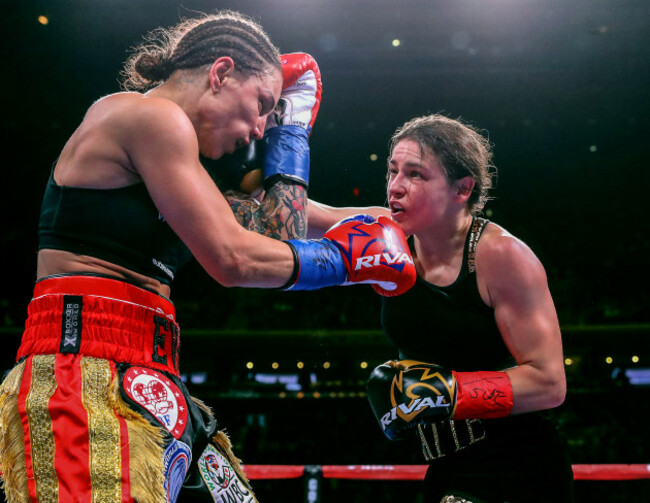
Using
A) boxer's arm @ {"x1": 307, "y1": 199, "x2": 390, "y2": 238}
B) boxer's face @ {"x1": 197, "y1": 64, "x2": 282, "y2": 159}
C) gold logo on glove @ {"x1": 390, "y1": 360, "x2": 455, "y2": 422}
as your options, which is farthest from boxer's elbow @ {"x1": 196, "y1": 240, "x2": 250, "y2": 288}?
boxer's arm @ {"x1": 307, "y1": 199, "x2": 390, "y2": 238}

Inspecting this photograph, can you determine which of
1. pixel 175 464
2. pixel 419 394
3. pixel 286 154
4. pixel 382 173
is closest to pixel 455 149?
pixel 286 154

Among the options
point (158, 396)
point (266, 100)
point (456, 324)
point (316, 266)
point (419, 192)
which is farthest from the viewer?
point (419, 192)

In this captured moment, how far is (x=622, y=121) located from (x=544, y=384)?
6.38 metres

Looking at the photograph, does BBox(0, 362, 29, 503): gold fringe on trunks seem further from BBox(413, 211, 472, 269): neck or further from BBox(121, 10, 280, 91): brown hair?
BBox(413, 211, 472, 269): neck

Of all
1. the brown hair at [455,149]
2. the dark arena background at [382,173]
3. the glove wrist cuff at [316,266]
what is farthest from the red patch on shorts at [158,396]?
the dark arena background at [382,173]

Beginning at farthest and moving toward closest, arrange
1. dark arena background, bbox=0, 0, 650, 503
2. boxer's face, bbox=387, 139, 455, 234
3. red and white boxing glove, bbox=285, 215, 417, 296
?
Result: dark arena background, bbox=0, 0, 650, 503 → boxer's face, bbox=387, 139, 455, 234 → red and white boxing glove, bbox=285, 215, 417, 296

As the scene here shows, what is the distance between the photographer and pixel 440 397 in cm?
159

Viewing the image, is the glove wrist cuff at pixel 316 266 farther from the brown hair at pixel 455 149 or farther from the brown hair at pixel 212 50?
the brown hair at pixel 455 149

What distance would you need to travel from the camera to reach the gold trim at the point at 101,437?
1.09 meters

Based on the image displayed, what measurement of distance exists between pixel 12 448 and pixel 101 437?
0.18m

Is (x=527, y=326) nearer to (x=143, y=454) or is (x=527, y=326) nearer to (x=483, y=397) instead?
(x=483, y=397)

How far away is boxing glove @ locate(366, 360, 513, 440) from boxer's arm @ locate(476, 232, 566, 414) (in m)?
0.05

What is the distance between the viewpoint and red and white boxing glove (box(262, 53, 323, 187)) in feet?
5.43

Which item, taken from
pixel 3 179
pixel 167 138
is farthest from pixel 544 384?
pixel 3 179
